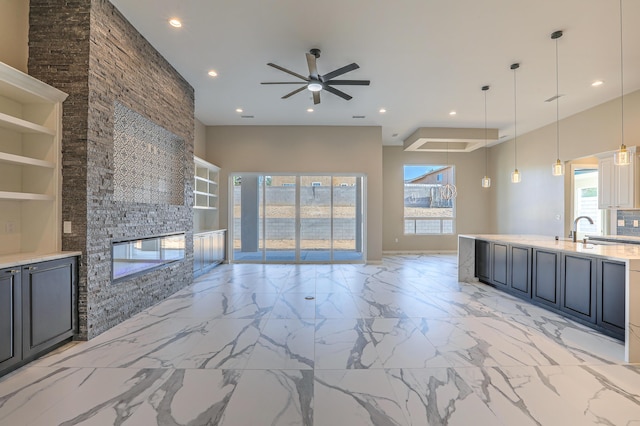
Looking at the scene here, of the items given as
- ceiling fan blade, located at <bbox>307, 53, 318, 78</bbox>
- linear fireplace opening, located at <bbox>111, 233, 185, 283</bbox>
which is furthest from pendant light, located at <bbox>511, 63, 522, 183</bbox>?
linear fireplace opening, located at <bbox>111, 233, 185, 283</bbox>

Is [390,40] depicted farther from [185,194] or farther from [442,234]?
[442,234]

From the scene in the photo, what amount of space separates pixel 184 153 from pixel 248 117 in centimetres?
224

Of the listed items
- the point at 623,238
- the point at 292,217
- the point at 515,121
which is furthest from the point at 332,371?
the point at 515,121

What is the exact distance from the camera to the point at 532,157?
7.68 metres

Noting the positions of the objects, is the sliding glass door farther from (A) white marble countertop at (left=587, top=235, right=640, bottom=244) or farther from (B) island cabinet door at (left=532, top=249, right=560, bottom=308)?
(A) white marble countertop at (left=587, top=235, right=640, bottom=244)

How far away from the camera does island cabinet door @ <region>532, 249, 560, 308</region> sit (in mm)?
3775

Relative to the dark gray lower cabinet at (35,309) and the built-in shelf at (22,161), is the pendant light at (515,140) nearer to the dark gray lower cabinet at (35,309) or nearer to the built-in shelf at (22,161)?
the built-in shelf at (22,161)

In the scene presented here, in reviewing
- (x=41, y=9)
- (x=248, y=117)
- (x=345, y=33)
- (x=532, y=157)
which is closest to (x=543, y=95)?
(x=532, y=157)

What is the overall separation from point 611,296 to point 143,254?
565 centimetres

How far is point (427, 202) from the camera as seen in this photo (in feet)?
31.2

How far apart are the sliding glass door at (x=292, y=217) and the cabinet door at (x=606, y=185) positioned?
491 cm

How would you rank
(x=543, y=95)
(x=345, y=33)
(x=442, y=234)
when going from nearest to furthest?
(x=345, y=33), (x=543, y=95), (x=442, y=234)

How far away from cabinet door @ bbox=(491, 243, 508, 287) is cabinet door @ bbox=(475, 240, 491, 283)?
0.12 m

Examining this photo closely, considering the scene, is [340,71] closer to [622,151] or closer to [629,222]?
[622,151]
